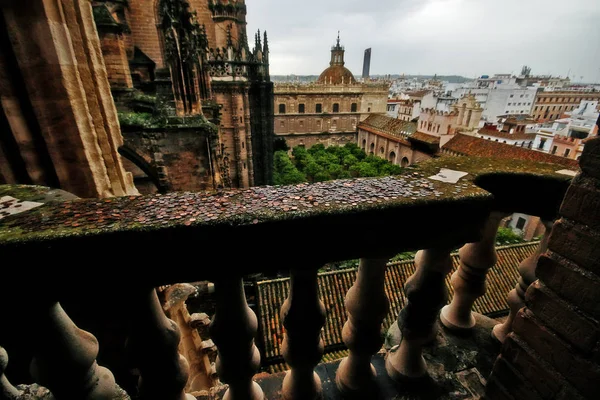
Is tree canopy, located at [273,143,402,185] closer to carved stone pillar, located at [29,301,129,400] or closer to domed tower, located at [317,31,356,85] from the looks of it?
domed tower, located at [317,31,356,85]

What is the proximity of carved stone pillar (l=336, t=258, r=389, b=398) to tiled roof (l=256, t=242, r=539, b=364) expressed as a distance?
28.1ft

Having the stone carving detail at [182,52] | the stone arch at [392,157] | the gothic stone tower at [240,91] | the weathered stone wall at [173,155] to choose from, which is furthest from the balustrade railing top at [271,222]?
the stone arch at [392,157]

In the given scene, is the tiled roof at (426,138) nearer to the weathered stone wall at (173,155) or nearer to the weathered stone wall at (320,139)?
the weathered stone wall at (320,139)

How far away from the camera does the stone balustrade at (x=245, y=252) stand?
1.15 m

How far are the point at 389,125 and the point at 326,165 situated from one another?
12939mm

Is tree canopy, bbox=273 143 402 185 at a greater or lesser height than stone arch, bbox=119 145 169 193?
lesser

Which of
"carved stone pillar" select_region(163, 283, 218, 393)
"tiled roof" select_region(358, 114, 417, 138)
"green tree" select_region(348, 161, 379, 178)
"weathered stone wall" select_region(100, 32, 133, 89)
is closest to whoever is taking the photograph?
"carved stone pillar" select_region(163, 283, 218, 393)

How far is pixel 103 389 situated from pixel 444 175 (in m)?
2.15

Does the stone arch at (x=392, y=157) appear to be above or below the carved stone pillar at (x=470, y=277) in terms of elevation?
below

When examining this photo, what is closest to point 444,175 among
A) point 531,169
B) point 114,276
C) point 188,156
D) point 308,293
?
point 531,169

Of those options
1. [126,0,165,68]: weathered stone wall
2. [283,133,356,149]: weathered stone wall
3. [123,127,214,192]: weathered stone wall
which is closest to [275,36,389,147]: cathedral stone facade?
[283,133,356,149]: weathered stone wall

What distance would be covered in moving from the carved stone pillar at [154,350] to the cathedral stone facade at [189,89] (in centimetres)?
951

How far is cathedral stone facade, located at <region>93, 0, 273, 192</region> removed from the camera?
1017 cm

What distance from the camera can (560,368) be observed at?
143 cm
